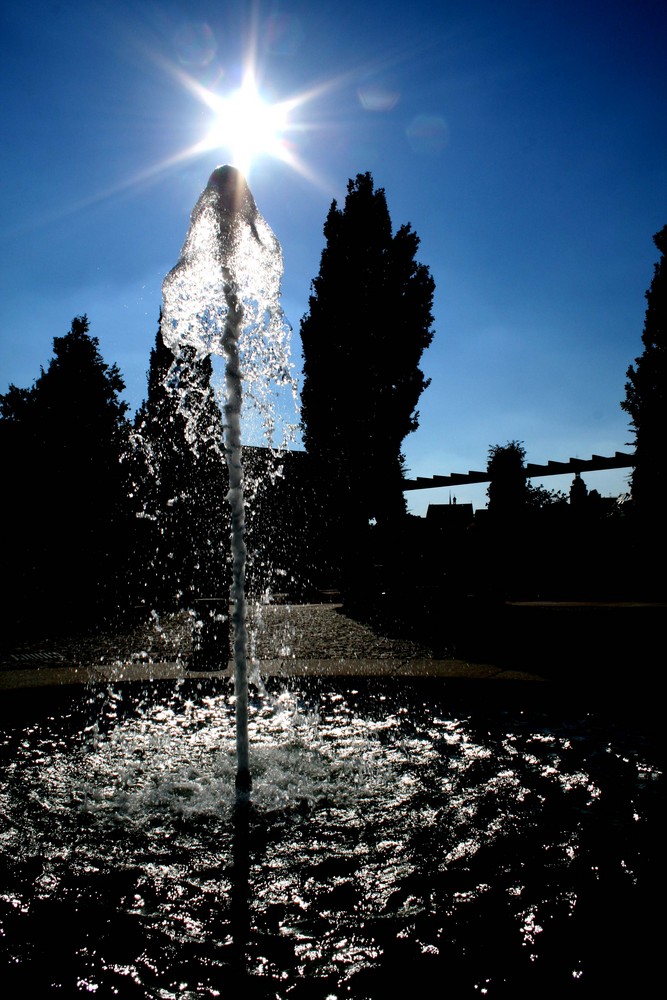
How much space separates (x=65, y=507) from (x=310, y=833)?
14.6 m

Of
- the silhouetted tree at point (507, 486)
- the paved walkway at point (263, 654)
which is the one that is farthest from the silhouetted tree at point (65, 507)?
the silhouetted tree at point (507, 486)

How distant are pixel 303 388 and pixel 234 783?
19.4m

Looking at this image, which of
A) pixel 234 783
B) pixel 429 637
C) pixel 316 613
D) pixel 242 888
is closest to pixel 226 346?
pixel 234 783

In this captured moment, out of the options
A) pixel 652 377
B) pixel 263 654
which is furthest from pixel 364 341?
pixel 263 654

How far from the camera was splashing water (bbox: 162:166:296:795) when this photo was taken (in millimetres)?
3641

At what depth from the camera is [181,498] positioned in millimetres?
20297

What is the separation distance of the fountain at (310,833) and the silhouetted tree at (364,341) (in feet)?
49.9

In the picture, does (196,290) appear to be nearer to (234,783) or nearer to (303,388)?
(234,783)

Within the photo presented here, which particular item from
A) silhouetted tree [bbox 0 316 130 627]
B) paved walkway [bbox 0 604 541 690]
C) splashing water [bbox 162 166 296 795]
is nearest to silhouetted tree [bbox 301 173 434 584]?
silhouetted tree [bbox 0 316 130 627]

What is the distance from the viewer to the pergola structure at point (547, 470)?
1648 cm

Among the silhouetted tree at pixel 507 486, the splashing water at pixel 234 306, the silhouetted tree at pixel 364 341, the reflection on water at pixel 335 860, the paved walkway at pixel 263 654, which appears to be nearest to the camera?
the reflection on water at pixel 335 860

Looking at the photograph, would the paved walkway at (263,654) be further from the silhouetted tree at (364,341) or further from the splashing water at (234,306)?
the silhouetted tree at (364,341)

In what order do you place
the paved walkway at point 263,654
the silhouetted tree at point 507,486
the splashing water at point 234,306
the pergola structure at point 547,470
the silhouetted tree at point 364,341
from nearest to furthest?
the splashing water at point 234,306 → the paved walkway at point 263,654 → the silhouetted tree at point 507,486 → the pergola structure at point 547,470 → the silhouetted tree at point 364,341

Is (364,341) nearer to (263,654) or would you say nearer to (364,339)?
(364,339)
